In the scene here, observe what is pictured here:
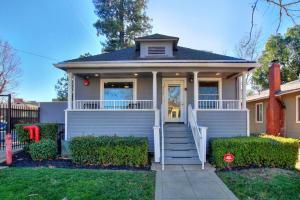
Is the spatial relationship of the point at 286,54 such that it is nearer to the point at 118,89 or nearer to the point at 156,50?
the point at 156,50

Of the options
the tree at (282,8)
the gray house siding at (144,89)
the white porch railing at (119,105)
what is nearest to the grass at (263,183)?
the tree at (282,8)

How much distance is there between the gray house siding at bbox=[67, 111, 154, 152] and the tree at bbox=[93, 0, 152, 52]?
1647 cm

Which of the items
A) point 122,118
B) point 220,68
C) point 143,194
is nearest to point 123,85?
point 122,118

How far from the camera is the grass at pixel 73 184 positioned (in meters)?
6.02

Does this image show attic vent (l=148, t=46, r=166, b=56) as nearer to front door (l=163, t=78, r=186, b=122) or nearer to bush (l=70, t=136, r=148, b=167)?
front door (l=163, t=78, r=186, b=122)

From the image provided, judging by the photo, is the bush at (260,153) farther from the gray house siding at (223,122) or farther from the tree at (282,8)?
the tree at (282,8)

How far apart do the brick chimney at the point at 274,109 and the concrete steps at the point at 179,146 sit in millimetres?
7495

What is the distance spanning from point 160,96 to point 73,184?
7577mm

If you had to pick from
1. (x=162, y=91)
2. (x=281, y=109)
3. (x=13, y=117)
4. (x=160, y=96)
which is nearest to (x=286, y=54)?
(x=281, y=109)

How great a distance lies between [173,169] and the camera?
347 inches

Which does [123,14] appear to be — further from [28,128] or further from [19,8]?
[28,128]

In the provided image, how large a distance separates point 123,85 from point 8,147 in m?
6.02

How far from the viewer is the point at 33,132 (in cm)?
1112

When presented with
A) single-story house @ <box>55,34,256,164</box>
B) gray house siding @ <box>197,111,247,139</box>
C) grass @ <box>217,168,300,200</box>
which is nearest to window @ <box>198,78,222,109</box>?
single-story house @ <box>55,34,256,164</box>
